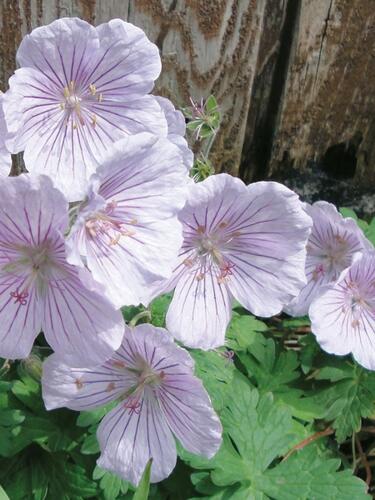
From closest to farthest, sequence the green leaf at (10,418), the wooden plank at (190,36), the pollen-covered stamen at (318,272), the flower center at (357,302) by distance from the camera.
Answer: the green leaf at (10,418) → the wooden plank at (190,36) → the flower center at (357,302) → the pollen-covered stamen at (318,272)

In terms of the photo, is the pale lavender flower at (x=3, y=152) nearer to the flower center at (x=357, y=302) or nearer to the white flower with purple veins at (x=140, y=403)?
the white flower with purple veins at (x=140, y=403)

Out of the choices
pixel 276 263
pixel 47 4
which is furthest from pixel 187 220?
pixel 47 4

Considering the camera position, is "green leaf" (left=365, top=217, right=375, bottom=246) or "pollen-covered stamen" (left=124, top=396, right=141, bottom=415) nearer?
"pollen-covered stamen" (left=124, top=396, right=141, bottom=415)

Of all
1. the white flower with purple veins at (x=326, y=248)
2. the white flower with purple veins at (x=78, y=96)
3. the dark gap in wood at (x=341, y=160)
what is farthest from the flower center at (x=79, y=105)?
the dark gap in wood at (x=341, y=160)

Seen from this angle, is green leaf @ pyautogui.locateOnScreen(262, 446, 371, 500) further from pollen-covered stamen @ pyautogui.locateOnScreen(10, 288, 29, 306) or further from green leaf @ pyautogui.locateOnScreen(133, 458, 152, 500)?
pollen-covered stamen @ pyautogui.locateOnScreen(10, 288, 29, 306)

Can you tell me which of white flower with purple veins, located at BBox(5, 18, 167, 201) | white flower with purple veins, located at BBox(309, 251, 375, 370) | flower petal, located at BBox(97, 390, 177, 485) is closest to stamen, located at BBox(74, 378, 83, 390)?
flower petal, located at BBox(97, 390, 177, 485)

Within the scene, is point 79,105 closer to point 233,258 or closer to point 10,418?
point 233,258

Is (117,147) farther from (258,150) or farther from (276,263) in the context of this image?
(258,150)

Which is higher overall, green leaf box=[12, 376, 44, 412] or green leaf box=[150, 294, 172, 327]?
green leaf box=[150, 294, 172, 327]
